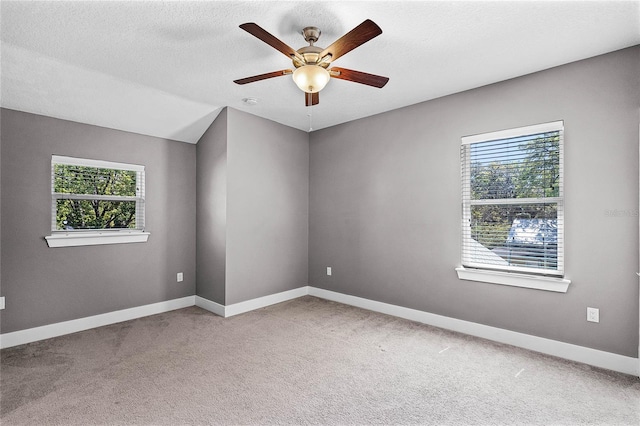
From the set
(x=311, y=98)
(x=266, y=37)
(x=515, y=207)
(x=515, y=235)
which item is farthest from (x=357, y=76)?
(x=515, y=235)

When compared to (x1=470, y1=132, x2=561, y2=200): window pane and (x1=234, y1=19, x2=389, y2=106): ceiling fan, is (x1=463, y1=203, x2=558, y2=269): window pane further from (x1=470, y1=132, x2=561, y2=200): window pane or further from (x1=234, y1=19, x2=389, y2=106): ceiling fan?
(x1=234, y1=19, x2=389, y2=106): ceiling fan

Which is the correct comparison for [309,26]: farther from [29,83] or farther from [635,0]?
[29,83]

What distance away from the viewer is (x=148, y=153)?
4.12 meters

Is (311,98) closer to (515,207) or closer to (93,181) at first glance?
(515,207)

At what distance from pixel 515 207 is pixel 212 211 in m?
3.37

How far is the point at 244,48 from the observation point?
2609mm

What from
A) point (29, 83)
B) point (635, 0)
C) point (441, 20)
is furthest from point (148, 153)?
point (635, 0)

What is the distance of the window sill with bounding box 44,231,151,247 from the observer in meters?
3.43

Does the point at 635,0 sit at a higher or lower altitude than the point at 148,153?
higher

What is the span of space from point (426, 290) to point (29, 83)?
431cm

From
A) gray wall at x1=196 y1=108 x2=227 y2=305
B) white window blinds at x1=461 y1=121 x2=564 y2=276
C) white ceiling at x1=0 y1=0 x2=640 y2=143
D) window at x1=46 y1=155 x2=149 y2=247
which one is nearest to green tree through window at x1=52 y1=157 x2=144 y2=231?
window at x1=46 y1=155 x2=149 y2=247

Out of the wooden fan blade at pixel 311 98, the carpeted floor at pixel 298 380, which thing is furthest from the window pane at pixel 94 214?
the wooden fan blade at pixel 311 98

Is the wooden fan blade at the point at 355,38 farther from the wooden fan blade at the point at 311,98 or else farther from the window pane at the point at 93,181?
the window pane at the point at 93,181

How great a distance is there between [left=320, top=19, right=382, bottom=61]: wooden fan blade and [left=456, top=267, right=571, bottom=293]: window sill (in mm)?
2483
